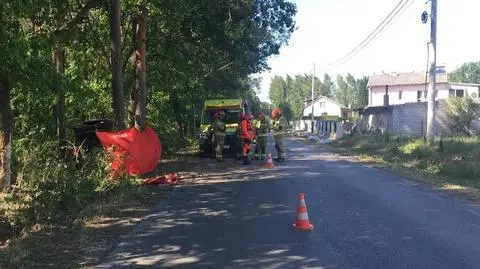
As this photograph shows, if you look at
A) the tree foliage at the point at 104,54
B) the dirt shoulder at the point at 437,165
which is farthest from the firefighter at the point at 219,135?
the dirt shoulder at the point at 437,165

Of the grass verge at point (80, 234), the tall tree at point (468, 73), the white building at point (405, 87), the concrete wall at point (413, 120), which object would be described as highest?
the tall tree at point (468, 73)

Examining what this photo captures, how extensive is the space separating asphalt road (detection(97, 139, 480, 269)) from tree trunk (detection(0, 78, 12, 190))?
9.32ft

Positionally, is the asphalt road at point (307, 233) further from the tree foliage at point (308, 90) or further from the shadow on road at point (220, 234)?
the tree foliage at point (308, 90)

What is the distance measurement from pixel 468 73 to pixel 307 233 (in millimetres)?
154452

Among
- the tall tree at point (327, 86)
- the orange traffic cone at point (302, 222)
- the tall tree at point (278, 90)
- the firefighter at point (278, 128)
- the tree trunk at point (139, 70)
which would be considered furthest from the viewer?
the tall tree at point (327, 86)

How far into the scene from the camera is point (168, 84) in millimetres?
25344

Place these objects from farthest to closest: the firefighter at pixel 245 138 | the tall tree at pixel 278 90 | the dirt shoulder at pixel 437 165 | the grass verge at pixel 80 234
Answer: the tall tree at pixel 278 90, the firefighter at pixel 245 138, the dirt shoulder at pixel 437 165, the grass verge at pixel 80 234

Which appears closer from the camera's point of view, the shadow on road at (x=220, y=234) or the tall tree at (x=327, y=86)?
the shadow on road at (x=220, y=234)

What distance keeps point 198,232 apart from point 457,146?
628 inches

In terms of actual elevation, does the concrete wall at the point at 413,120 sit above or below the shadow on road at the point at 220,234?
above

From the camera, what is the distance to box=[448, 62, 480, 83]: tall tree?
5822 inches

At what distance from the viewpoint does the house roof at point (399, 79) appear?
8812 cm

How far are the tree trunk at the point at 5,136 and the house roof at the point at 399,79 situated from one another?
8252 cm

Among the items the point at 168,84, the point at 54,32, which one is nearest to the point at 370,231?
the point at 54,32
